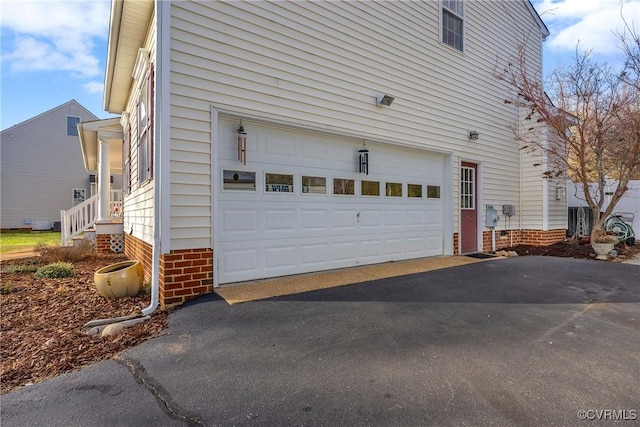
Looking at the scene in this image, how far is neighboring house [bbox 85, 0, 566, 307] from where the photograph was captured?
4.23m

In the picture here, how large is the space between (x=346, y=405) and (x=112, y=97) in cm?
890

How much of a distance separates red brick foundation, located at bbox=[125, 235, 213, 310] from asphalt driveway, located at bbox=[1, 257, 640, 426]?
0.86 ft

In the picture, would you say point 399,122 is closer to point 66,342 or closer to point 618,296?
point 618,296

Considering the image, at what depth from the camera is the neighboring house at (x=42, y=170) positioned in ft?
62.0

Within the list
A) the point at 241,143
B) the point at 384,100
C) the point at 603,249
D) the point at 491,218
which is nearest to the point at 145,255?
the point at 241,143

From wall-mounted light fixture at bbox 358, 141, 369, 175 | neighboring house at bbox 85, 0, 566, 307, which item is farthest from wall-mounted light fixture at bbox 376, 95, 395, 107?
wall-mounted light fixture at bbox 358, 141, 369, 175

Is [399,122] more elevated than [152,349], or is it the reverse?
[399,122]

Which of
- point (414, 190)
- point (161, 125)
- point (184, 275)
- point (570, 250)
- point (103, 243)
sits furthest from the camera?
point (103, 243)

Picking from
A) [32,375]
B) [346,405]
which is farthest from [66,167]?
[346,405]

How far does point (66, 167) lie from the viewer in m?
20.1

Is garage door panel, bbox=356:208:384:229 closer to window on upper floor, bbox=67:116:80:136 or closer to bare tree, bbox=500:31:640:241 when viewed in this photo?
bare tree, bbox=500:31:640:241

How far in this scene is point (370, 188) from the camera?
6.34 meters

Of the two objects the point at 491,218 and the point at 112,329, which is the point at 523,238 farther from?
the point at 112,329

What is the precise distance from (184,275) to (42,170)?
21429 millimetres
